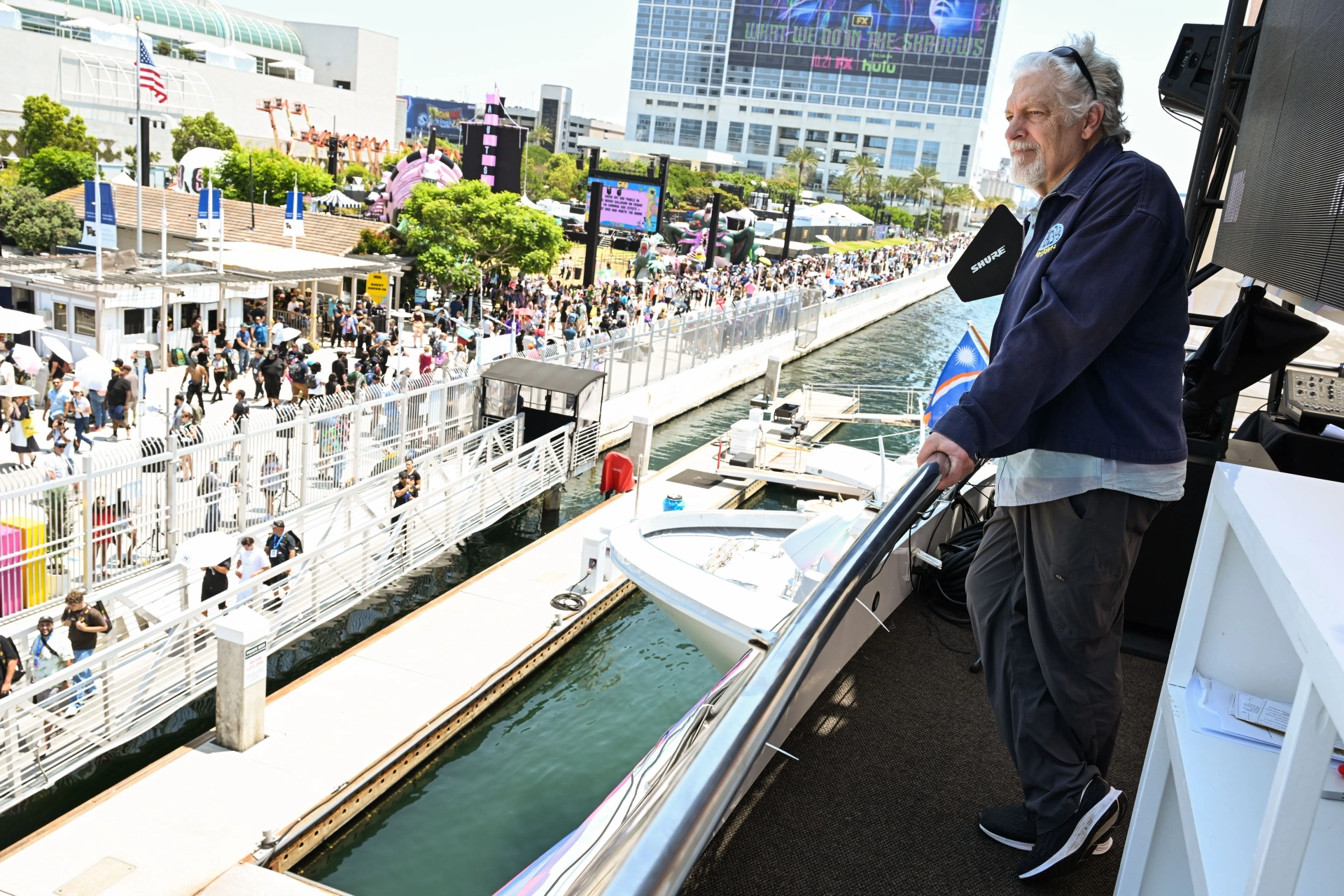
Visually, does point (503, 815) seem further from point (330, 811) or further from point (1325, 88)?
point (1325, 88)

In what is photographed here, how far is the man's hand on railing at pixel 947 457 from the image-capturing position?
1716 millimetres

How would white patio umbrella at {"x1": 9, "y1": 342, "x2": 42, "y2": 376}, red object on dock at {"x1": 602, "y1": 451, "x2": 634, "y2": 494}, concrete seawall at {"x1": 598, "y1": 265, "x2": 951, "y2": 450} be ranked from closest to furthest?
1. white patio umbrella at {"x1": 9, "y1": 342, "x2": 42, "y2": 376}
2. red object on dock at {"x1": 602, "y1": 451, "x2": 634, "y2": 494}
3. concrete seawall at {"x1": 598, "y1": 265, "x2": 951, "y2": 450}

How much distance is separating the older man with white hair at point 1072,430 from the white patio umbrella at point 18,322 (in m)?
20.9

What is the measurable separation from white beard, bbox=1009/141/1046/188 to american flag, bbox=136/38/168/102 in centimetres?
2711

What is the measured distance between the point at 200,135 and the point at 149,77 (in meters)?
41.1

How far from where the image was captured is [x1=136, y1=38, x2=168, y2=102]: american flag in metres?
25.2

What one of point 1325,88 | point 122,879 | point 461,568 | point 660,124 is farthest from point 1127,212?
point 660,124

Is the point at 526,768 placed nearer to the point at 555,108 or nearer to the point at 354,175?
the point at 354,175

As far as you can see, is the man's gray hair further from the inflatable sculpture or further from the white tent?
the inflatable sculpture

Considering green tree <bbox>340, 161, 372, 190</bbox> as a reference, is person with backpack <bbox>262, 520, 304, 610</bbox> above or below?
below

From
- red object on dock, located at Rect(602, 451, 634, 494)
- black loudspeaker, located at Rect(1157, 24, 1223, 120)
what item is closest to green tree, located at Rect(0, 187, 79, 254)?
red object on dock, located at Rect(602, 451, 634, 494)

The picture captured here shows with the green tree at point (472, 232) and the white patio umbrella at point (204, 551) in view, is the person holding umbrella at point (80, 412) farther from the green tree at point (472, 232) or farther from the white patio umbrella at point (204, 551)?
the green tree at point (472, 232)

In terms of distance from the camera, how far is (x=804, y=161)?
130 m

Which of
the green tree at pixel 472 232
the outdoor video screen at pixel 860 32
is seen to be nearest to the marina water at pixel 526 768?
the green tree at pixel 472 232
